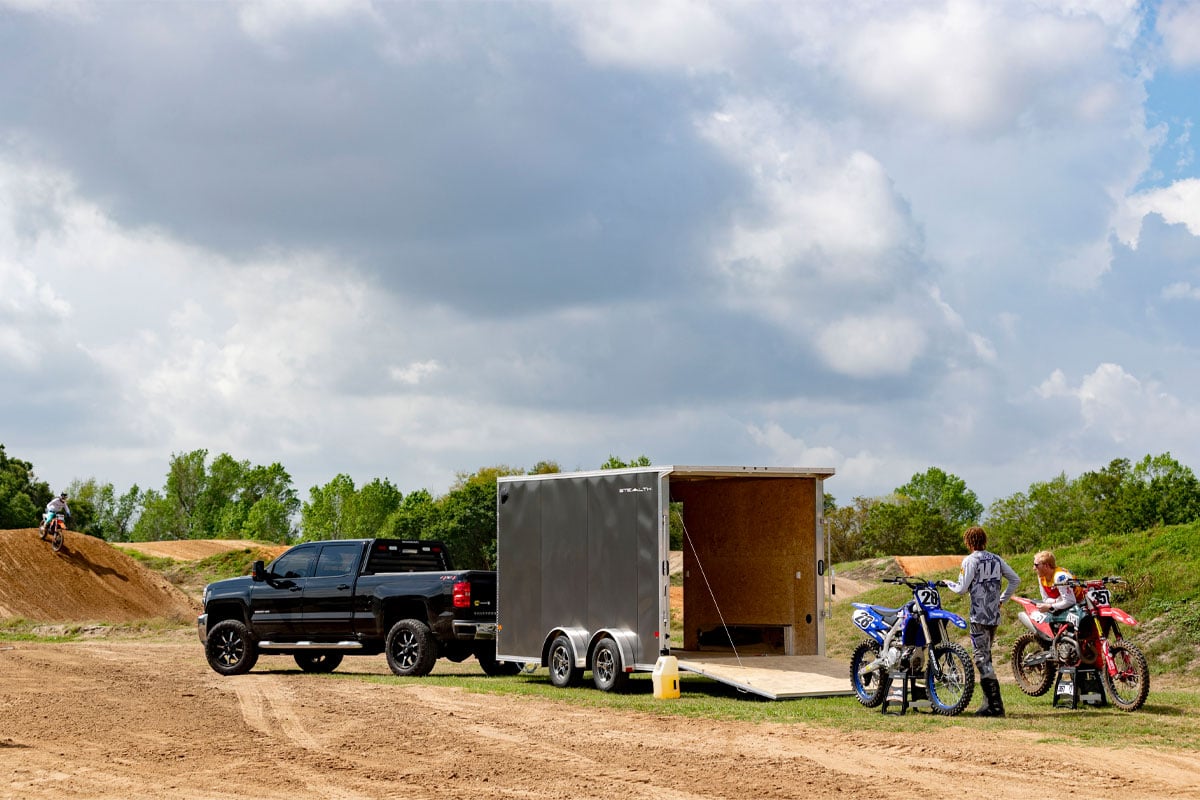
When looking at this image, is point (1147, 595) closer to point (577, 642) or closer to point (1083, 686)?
point (1083, 686)

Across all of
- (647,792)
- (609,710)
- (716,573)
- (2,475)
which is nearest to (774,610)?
(716,573)

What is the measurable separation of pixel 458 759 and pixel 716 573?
8.53 metres

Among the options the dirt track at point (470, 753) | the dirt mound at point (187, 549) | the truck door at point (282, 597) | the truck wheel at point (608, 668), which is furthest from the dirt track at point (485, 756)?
the dirt mound at point (187, 549)

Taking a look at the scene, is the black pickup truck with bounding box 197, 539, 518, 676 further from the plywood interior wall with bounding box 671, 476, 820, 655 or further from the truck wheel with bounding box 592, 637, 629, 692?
the truck wheel with bounding box 592, 637, 629, 692

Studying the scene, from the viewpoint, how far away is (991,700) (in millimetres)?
13328

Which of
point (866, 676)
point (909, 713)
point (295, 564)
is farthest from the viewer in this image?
point (295, 564)

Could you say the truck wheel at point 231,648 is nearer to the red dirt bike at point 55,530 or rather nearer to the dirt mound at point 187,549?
the red dirt bike at point 55,530

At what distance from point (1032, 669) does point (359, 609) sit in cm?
1002

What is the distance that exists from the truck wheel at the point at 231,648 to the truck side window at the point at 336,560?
5.11 feet

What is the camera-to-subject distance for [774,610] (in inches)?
711

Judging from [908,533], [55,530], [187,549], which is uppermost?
[908,533]

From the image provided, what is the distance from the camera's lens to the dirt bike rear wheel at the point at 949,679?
13328 millimetres

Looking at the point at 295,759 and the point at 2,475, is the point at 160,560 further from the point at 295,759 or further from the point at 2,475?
the point at 295,759

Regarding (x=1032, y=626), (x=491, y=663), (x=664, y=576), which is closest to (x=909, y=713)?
(x=1032, y=626)
